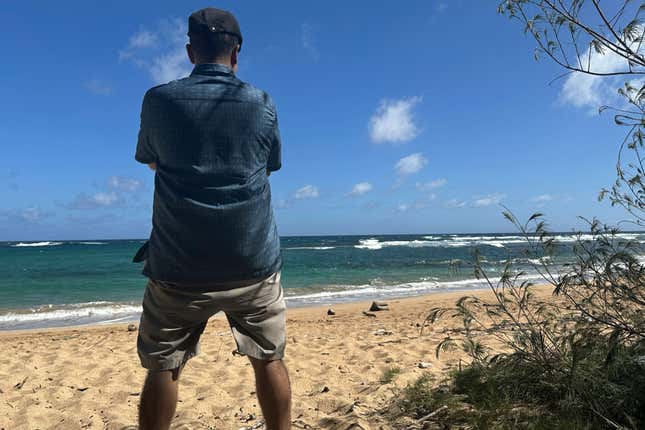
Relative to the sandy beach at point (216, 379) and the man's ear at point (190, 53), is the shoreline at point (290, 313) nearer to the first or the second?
the sandy beach at point (216, 379)

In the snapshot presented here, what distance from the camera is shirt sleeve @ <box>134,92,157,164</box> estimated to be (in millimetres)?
1676

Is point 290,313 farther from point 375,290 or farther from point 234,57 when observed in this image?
point 234,57

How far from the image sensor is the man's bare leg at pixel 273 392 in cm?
179

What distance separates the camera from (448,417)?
2.38m

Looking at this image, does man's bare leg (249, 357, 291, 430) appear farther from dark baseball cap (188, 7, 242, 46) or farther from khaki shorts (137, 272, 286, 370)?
dark baseball cap (188, 7, 242, 46)

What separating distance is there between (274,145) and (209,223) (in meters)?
0.45

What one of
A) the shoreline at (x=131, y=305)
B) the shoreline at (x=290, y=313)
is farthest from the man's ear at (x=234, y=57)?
the shoreline at (x=131, y=305)

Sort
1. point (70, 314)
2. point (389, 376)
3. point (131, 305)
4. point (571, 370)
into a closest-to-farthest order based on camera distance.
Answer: point (571, 370)
point (389, 376)
point (70, 314)
point (131, 305)

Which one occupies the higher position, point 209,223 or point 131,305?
point 209,223

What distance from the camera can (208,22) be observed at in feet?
5.66

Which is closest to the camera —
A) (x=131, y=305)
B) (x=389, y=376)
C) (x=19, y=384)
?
(x=389, y=376)

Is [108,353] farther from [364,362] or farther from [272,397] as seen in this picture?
[272,397]

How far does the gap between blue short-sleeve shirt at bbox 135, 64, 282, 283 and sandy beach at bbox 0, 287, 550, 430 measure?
4.58 ft

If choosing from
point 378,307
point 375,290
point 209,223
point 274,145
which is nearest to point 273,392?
point 209,223
